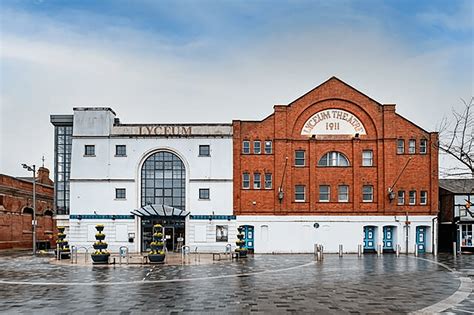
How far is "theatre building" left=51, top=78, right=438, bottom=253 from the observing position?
42750 mm

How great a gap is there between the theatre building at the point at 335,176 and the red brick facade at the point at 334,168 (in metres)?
0.08

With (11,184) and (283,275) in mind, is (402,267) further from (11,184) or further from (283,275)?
(11,184)

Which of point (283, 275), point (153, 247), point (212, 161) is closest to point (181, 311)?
point (283, 275)

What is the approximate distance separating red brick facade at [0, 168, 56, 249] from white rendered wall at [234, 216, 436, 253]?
20978 mm

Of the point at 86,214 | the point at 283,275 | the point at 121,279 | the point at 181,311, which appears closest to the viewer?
the point at 181,311

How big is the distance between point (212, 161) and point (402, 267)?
740 inches

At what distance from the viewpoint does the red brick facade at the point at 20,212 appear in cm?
4681

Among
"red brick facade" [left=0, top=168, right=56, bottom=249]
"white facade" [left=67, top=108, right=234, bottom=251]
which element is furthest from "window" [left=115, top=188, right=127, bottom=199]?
"red brick facade" [left=0, top=168, right=56, bottom=249]

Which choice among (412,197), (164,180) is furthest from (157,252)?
(412,197)

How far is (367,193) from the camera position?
1703 inches

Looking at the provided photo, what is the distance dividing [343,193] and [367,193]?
1.94 m

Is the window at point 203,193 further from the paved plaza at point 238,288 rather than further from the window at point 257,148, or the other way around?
the paved plaza at point 238,288

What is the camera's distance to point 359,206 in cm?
4303

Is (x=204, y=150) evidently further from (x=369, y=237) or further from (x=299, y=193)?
(x=369, y=237)
